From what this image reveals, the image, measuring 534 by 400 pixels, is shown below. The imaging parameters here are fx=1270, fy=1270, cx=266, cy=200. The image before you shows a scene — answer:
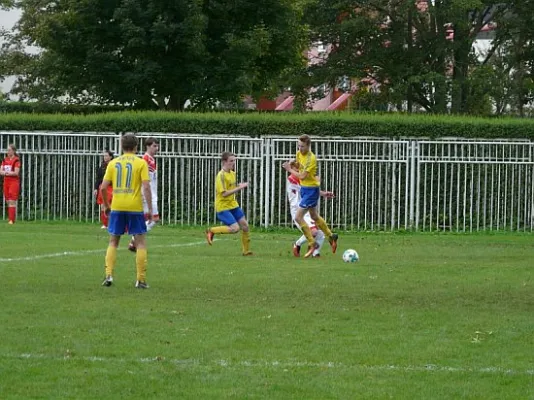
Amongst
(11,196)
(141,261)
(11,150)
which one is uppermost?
(11,150)

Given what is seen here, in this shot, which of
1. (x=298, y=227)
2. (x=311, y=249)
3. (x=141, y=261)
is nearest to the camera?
(x=141, y=261)

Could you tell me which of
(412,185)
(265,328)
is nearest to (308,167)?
(265,328)

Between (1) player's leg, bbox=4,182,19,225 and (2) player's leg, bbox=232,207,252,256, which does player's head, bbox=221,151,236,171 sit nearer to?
(2) player's leg, bbox=232,207,252,256

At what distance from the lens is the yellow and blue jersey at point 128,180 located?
1441cm

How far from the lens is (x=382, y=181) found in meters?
27.9

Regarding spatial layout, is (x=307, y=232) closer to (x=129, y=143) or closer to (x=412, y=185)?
(x=129, y=143)

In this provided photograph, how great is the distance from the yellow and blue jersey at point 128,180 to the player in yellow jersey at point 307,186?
5.07 m

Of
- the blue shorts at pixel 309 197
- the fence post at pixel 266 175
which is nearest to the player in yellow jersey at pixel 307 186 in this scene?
the blue shorts at pixel 309 197

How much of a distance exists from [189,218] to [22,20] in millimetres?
27341

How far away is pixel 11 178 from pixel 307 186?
1095cm

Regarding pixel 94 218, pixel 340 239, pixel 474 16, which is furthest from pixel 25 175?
pixel 474 16

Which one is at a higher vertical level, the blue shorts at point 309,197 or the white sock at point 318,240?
the blue shorts at point 309,197

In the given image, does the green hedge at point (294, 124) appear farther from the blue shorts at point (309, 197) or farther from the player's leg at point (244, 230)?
the blue shorts at point (309, 197)

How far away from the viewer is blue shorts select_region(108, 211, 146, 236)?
14.5 metres
